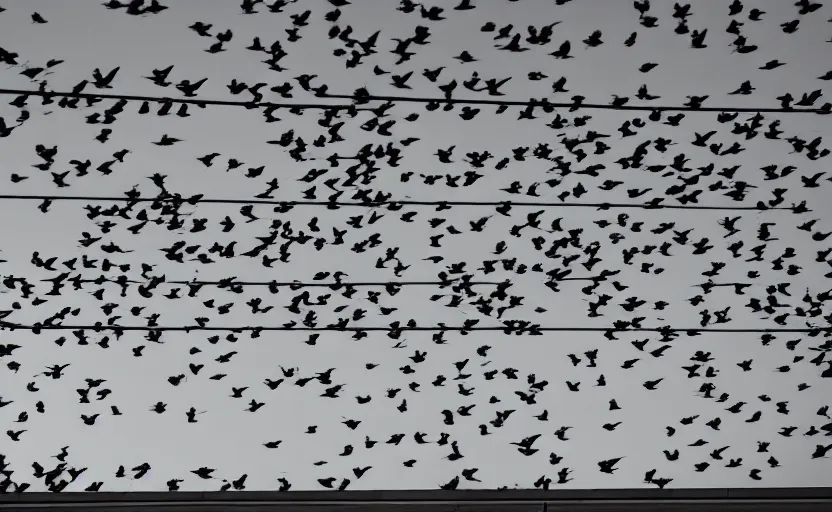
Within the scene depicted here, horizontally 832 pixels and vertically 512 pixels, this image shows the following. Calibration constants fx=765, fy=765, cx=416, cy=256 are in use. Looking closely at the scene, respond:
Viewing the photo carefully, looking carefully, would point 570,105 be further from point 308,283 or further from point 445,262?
point 308,283

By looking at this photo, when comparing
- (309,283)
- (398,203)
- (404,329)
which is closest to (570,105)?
(398,203)

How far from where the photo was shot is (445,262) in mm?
2781

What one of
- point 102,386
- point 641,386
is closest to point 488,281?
point 641,386

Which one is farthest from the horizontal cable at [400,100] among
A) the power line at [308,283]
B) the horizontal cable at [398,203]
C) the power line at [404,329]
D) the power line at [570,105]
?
the power line at [404,329]

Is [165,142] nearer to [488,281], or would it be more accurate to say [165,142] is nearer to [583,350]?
[488,281]

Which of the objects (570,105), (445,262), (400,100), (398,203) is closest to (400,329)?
(445,262)

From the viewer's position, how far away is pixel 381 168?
275 centimetres

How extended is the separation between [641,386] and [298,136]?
155 centimetres

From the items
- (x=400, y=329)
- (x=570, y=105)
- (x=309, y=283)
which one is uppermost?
(x=570, y=105)

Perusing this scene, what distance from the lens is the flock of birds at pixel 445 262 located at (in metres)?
2.66

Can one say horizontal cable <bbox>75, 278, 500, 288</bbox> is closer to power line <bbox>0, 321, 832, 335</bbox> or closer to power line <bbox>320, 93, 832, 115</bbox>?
power line <bbox>0, 321, 832, 335</bbox>

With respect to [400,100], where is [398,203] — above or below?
below

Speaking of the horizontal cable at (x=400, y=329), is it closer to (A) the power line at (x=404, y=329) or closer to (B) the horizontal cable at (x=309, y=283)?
(A) the power line at (x=404, y=329)

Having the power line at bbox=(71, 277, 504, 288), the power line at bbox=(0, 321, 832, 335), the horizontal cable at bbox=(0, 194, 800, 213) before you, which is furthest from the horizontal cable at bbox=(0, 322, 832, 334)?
the horizontal cable at bbox=(0, 194, 800, 213)
